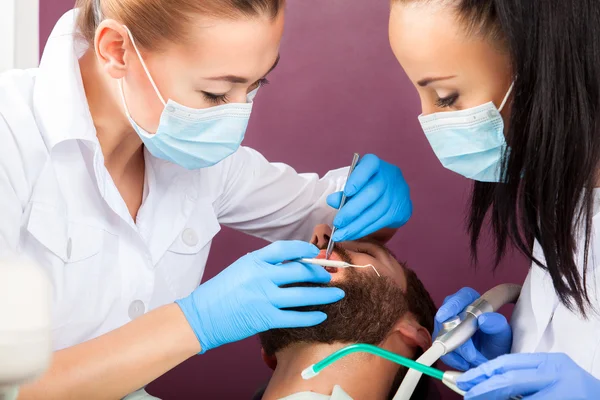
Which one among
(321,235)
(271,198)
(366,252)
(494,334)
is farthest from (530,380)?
(271,198)

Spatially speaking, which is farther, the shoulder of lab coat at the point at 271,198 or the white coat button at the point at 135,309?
the shoulder of lab coat at the point at 271,198

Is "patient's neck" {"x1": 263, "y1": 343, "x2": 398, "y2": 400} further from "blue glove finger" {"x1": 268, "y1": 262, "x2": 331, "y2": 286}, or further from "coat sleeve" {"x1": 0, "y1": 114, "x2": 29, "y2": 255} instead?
"coat sleeve" {"x1": 0, "y1": 114, "x2": 29, "y2": 255}

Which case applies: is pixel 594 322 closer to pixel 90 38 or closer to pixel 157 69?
pixel 157 69

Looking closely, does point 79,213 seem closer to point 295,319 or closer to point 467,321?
point 295,319

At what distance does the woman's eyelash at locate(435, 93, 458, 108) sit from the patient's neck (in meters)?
0.66

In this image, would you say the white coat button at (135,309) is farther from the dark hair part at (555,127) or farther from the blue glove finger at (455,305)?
the dark hair part at (555,127)

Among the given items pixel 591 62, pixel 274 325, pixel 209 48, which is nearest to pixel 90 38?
pixel 209 48

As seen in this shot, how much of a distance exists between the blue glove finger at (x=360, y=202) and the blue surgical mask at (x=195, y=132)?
1.15 feet

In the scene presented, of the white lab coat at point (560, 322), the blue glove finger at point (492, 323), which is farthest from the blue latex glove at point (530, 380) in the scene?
the blue glove finger at point (492, 323)

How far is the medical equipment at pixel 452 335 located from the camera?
147 centimetres

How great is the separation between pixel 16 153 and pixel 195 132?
1.31ft

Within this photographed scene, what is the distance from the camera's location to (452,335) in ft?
4.97

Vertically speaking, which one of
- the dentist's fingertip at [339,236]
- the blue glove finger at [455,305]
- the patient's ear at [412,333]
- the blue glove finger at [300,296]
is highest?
the dentist's fingertip at [339,236]

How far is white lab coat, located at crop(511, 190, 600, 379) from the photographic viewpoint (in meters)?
1.45
